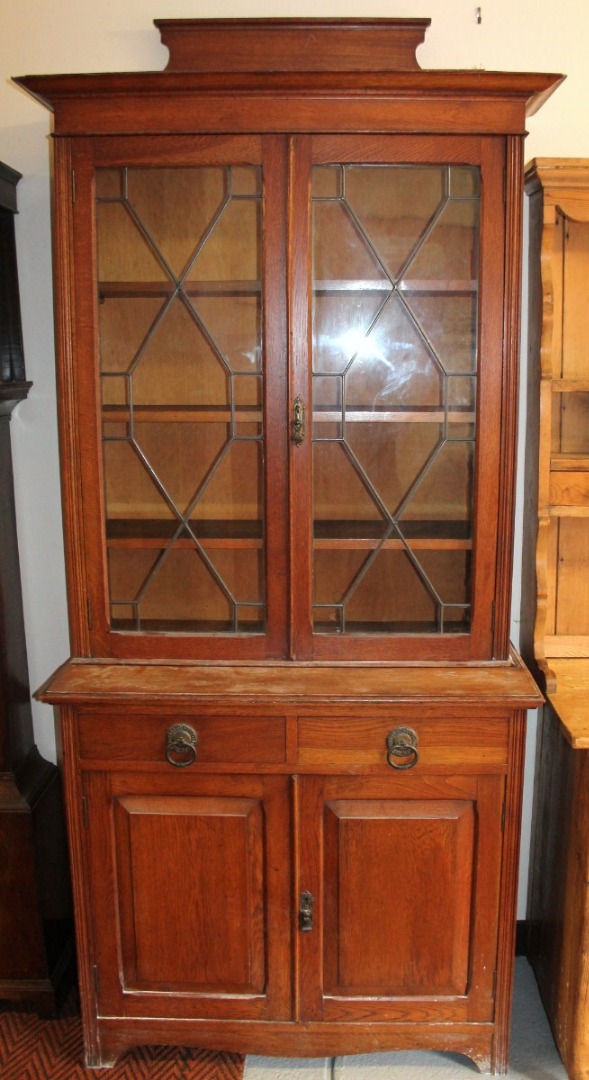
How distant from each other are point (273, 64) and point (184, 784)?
1403mm

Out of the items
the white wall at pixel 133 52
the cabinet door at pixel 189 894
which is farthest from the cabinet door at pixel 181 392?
the white wall at pixel 133 52

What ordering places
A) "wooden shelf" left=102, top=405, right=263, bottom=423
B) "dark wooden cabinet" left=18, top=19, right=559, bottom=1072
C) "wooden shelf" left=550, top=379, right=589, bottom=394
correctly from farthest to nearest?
"wooden shelf" left=550, top=379, right=589, bottom=394
"wooden shelf" left=102, top=405, right=263, bottom=423
"dark wooden cabinet" left=18, top=19, right=559, bottom=1072

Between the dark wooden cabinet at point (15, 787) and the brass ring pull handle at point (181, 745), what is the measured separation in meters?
0.45

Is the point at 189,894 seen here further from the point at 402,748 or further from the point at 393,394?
the point at 393,394

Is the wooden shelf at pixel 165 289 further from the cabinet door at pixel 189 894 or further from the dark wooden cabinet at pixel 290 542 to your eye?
the cabinet door at pixel 189 894

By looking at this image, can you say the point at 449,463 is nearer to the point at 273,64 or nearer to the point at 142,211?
the point at 142,211

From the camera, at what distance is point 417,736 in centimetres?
156

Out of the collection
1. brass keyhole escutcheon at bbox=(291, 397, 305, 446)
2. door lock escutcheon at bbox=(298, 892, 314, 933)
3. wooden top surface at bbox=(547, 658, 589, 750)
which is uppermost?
brass keyhole escutcheon at bbox=(291, 397, 305, 446)

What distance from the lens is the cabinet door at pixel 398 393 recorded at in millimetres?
1498

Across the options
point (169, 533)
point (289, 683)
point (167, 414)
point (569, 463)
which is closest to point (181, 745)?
point (289, 683)

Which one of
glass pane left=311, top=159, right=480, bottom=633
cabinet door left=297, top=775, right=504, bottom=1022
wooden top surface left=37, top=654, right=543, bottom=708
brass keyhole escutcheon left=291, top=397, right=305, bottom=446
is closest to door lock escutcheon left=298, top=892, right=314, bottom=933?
cabinet door left=297, top=775, right=504, bottom=1022

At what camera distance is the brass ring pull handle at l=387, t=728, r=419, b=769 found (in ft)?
5.05

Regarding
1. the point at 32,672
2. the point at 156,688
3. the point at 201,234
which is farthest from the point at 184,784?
the point at 201,234

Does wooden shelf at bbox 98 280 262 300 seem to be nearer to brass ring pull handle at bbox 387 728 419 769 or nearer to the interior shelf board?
the interior shelf board
